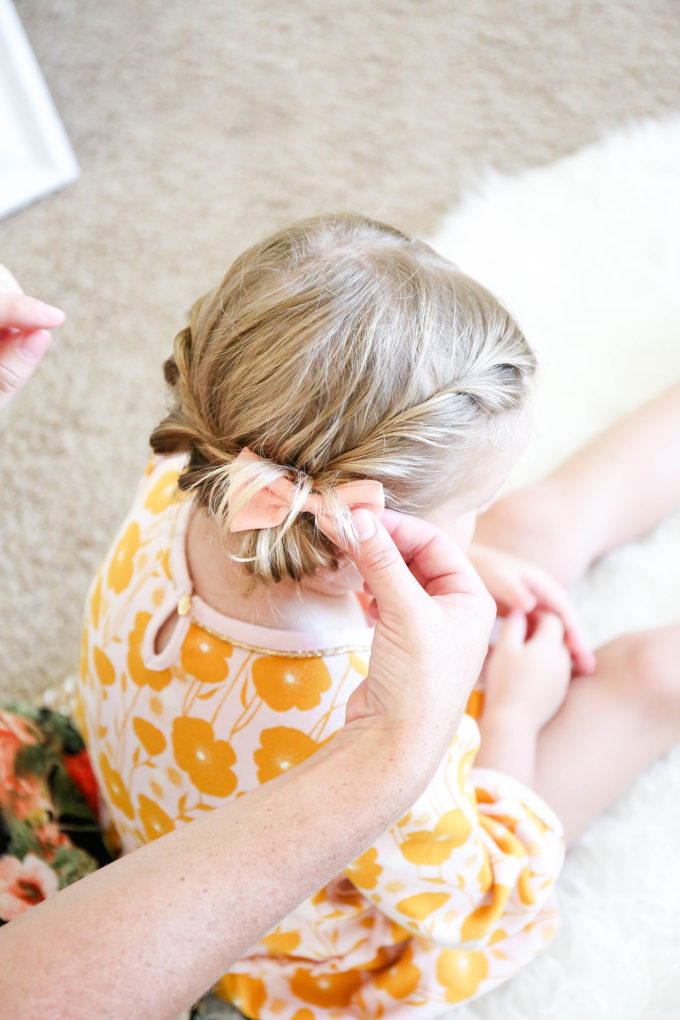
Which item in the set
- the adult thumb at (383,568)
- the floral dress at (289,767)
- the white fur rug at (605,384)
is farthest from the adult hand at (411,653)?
the white fur rug at (605,384)

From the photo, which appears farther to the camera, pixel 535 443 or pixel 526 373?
pixel 535 443

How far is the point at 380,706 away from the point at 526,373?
0.99 ft

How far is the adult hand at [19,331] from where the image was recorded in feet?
2.04

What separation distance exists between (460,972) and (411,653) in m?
0.41

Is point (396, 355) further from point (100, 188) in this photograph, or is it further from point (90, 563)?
point (100, 188)

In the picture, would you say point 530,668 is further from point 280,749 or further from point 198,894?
point 198,894

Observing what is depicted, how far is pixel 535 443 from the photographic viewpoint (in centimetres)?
123

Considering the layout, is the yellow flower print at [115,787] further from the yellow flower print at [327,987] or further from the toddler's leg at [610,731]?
the toddler's leg at [610,731]

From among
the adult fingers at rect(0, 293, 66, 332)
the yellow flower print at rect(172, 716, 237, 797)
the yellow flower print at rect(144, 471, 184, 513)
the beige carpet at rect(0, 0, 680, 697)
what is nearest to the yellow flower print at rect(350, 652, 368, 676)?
the yellow flower print at rect(172, 716, 237, 797)

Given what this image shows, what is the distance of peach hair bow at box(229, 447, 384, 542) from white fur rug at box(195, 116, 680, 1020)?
55 cm

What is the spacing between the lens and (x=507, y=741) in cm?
87

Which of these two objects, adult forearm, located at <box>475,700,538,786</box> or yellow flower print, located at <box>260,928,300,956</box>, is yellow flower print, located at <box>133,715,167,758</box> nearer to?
yellow flower print, located at <box>260,928,300,956</box>

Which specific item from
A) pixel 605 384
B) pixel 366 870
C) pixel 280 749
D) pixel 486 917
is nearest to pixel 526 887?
pixel 486 917

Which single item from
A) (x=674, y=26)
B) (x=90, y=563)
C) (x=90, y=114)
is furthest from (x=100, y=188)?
(x=674, y=26)
